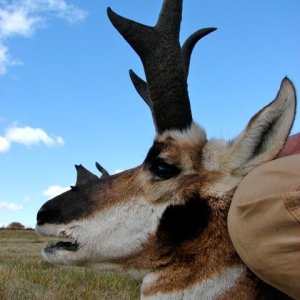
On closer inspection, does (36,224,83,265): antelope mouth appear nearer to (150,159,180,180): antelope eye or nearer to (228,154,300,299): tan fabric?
(150,159,180,180): antelope eye

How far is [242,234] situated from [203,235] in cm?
38

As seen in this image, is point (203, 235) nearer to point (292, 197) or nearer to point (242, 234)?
point (242, 234)

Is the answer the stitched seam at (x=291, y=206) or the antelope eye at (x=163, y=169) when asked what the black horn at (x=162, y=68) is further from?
Result: the stitched seam at (x=291, y=206)

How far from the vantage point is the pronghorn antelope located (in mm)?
3008

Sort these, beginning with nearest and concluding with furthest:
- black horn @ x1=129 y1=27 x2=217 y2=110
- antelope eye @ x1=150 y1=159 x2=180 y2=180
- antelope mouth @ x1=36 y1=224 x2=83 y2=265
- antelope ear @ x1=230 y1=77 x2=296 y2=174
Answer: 1. antelope ear @ x1=230 y1=77 x2=296 y2=174
2. antelope eye @ x1=150 y1=159 x2=180 y2=180
3. antelope mouth @ x1=36 y1=224 x2=83 y2=265
4. black horn @ x1=129 y1=27 x2=217 y2=110

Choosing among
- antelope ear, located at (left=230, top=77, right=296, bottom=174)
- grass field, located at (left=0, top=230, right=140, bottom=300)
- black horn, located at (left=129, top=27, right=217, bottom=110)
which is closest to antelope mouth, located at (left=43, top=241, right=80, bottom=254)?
antelope ear, located at (left=230, top=77, right=296, bottom=174)

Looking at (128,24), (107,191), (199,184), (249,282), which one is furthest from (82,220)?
(128,24)

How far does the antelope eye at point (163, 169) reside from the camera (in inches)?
133

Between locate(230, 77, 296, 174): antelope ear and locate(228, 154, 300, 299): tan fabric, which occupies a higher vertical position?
locate(230, 77, 296, 174): antelope ear

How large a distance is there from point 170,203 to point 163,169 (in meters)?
0.24

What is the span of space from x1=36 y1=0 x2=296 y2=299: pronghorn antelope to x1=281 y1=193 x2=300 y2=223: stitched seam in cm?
57

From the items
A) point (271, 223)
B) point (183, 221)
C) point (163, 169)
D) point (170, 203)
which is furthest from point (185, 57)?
point (271, 223)

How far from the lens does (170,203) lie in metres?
3.27

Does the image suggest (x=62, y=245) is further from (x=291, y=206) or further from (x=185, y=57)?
(x=185, y=57)
